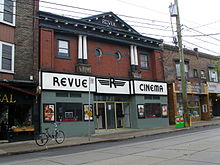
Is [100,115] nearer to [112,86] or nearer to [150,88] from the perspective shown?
[112,86]

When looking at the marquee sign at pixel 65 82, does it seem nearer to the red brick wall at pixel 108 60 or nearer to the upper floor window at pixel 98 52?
the red brick wall at pixel 108 60

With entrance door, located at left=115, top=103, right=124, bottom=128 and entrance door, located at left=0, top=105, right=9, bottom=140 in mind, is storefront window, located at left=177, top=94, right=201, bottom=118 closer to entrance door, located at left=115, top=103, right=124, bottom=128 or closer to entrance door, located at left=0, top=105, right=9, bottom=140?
entrance door, located at left=115, top=103, right=124, bottom=128

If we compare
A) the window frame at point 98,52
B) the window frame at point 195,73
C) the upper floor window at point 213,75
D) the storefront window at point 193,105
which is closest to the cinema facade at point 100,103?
the window frame at point 98,52

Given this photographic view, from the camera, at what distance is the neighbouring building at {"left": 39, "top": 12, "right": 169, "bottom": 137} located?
54.6 feet

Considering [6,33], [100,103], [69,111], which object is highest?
[6,33]

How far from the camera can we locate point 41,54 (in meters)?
16.6

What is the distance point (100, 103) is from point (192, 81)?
13.1 meters

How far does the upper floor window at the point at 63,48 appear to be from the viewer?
59.4 feet

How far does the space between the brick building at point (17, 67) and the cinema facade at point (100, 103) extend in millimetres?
937

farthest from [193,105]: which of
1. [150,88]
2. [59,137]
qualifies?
[59,137]

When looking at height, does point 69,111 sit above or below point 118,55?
below

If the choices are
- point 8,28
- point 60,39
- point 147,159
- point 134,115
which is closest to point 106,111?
point 134,115

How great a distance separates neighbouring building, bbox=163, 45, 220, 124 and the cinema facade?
1.59 m

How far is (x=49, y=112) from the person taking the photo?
15922 millimetres
